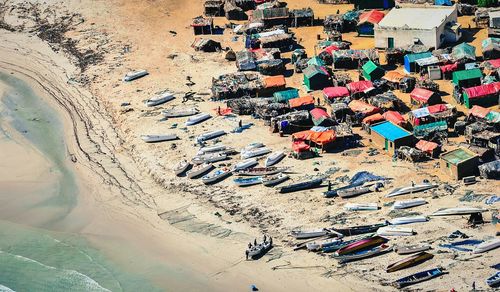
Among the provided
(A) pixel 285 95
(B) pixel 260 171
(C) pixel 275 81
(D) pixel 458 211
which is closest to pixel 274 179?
(B) pixel 260 171

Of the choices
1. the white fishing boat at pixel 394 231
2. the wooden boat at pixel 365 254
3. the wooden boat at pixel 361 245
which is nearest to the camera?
the wooden boat at pixel 365 254

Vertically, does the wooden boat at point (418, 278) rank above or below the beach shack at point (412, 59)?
below

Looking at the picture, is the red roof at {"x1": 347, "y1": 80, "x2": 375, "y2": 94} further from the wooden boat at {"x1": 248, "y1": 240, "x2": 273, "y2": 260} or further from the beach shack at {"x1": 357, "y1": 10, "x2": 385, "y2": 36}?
the wooden boat at {"x1": 248, "y1": 240, "x2": 273, "y2": 260}

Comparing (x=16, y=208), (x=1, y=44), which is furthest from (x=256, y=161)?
(x=1, y=44)

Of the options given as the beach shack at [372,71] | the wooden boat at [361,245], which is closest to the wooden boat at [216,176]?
the wooden boat at [361,245]

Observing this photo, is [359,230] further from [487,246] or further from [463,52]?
[463,52]

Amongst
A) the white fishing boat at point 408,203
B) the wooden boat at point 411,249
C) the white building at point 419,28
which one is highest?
the white building at point 419,28

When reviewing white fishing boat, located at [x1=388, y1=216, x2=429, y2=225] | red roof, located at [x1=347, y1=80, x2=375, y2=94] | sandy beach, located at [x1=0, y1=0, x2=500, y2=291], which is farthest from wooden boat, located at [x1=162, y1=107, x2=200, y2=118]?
white fishing boat, located at [x1=388, y1=216, x2=429, y2=225]

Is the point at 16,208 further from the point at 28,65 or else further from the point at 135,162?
the point at 28,65

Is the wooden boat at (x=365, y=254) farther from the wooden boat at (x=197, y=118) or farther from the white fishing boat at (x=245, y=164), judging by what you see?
the wooden boat at (x=197, y=118)
